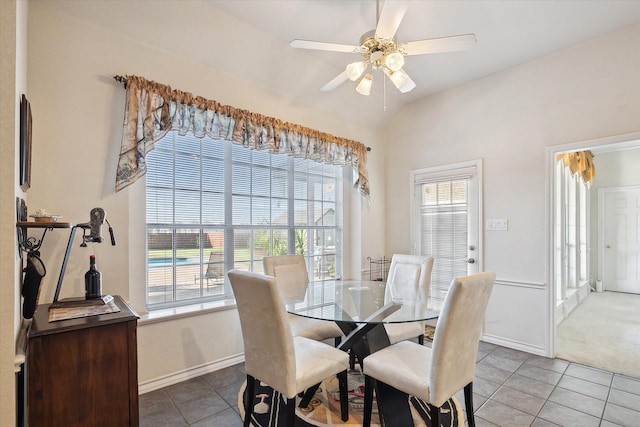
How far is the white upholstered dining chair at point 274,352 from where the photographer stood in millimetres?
1672

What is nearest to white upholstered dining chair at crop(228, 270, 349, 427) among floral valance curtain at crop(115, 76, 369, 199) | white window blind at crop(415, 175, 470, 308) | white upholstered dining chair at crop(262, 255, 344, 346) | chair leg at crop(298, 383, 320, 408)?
chair leg at crop(298, 383, 320, 408)

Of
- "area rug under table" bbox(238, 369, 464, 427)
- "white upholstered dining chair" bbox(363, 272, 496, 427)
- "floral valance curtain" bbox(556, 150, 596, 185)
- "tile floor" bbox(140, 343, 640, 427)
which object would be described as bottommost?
"tile floor" bbox(140, 343, 640, 427)

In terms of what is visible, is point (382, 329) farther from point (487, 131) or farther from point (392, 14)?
point (487, 131)

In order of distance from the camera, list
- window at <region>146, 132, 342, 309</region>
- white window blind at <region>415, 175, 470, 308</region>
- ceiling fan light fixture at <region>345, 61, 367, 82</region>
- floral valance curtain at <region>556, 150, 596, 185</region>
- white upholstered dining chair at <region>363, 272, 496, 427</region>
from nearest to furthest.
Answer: white upholstered dining chair at <region>363, 272, 496, 427</region> → ceiling fan light fixture at <region>345, 61, 367, 82</region> → window at <region>146, 132, 342, 309</region> → white window blind at <region>415, 175, 470, 308</region> → floral valance curtain at <region>556, 150, 596, 185</region>

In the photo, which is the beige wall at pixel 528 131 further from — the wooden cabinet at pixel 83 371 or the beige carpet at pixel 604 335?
the wooden cabinet at pixel 83 371

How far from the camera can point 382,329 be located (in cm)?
224

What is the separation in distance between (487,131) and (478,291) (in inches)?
98.3

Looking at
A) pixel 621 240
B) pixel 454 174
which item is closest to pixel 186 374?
pixel 454 174

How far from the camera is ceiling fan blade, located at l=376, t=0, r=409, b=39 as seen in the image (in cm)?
170

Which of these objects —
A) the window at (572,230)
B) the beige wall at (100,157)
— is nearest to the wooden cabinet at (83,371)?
the beige wall at (100,157)

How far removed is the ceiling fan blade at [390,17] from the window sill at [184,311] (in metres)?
2.49

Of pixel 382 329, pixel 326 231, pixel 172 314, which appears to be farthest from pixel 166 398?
pixel 326 231

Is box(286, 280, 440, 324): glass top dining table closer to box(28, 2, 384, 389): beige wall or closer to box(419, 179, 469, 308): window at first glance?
box(28, 2, 384, 389): beige wall

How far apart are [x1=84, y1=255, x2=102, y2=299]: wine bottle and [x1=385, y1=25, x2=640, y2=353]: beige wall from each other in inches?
143
